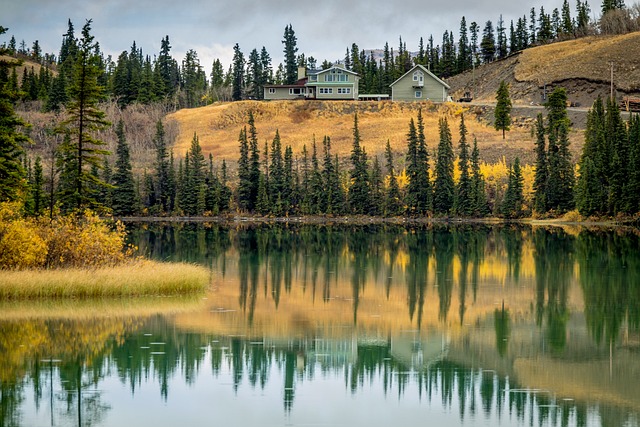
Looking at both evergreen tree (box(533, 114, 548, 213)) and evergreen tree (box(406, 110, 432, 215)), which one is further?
evergreen tree (box(406, 110, 432, 215))

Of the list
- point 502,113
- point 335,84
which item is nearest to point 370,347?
point 502,113

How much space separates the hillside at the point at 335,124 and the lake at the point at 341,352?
7091cm

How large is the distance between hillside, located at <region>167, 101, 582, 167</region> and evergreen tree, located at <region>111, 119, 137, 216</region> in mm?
16813

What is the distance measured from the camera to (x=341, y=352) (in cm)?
2633

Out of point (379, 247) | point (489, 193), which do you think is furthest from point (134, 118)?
point (379, 247)

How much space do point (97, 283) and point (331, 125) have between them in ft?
320

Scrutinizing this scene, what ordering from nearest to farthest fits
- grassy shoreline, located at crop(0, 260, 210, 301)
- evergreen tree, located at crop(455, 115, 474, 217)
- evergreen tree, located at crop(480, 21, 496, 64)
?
grassy shoreline, located at crop(0, 260, 210, 301)
evergreen tree, located at crop(455, 115, 474, 217)
evergreen tree, located at crop(480, 21, 496, 64)

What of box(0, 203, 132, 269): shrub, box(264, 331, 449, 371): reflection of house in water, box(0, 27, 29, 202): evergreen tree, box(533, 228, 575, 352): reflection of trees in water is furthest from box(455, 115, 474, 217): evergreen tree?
box(264, 331, 449, 371): reflection of house in water

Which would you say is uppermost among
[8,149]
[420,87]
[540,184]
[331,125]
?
[420,87]

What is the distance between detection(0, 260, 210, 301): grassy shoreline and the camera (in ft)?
107

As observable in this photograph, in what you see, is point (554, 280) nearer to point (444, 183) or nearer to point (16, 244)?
point (16, 244)

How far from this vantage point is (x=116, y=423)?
19078mm

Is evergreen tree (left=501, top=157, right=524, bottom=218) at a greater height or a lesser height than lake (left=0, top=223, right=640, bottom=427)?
greater

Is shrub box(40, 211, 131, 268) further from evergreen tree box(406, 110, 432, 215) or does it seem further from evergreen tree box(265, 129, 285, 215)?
evergreen tree box(265, 129, 285, 215)
